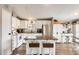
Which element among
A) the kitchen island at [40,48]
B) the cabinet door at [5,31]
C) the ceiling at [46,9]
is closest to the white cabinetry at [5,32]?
the cabinet door at [5,31]

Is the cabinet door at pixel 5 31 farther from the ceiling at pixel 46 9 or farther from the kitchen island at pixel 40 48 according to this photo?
the kitchen island at pixel 40 48

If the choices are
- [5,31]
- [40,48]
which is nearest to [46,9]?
[40,48]

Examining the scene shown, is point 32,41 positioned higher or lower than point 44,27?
lower

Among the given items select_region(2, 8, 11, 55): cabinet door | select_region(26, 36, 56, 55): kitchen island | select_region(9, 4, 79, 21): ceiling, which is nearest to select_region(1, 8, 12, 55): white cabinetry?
select_region(2, 8, 11, 55): cabinet door

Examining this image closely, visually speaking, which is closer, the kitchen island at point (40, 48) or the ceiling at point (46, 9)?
the kitchen island at point (40, 48)

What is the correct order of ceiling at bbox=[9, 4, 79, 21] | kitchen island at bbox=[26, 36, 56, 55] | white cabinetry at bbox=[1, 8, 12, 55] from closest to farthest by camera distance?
1. white cabinetry at bbox=[1, 8, 12, 55]
2. kitchen island at bbox=[26, 36, 56, 55]
3. ceiling at bbox=[9, 4, 79, 21]

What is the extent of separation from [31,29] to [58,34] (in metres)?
2.12

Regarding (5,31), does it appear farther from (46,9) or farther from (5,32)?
(46,9)

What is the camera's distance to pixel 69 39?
9367 millimetres

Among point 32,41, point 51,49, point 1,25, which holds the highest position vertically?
point 1,25

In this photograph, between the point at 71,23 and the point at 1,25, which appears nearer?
the point at 1,25

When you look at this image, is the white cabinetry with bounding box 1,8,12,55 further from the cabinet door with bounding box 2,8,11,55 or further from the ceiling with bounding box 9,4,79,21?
the ceiling with bounding box 9,4,79,21
